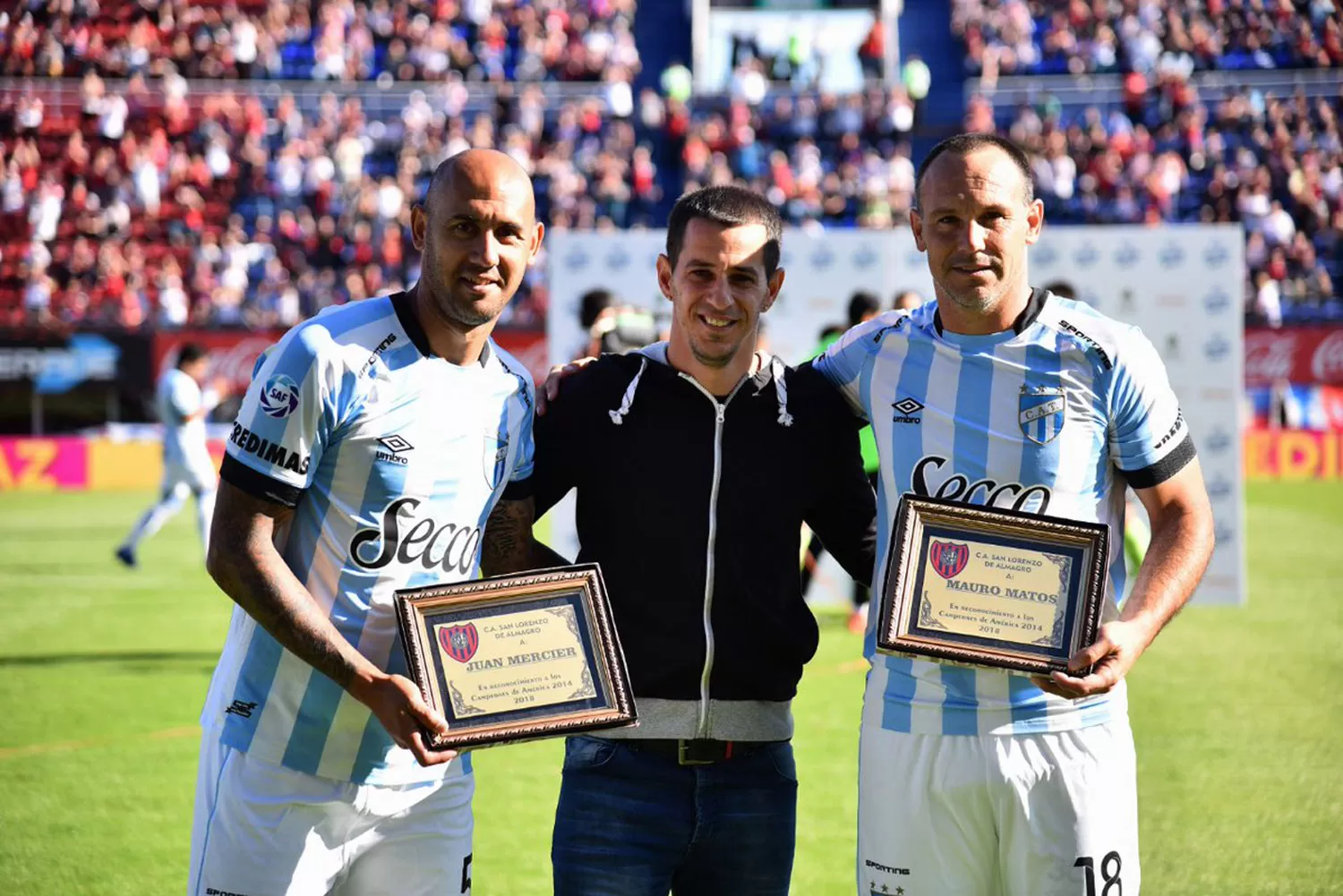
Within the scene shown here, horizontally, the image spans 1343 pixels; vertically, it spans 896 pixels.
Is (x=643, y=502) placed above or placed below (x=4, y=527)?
above

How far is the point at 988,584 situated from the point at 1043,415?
43 centimetres

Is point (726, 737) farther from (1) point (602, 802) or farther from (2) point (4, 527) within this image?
(2) point (4, 527)

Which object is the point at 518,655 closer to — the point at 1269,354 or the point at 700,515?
the point at 700,515

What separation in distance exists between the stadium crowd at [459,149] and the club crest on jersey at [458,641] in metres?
22.7

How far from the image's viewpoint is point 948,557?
3.22 metres

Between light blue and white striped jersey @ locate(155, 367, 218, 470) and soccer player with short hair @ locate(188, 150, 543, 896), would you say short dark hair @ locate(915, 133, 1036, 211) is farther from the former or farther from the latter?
light blue and white striped jersey @ locate(155, 367, 218, 470)

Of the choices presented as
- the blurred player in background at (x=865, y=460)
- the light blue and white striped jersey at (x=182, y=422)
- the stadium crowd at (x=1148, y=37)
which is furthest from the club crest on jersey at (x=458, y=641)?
the stadium crowd at (x=1148, y=37)

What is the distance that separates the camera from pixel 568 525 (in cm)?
1250

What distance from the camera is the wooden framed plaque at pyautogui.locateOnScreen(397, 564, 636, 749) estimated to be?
122 inches

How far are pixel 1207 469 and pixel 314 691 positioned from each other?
1027 cm

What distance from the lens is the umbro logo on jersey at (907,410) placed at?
11.3ft

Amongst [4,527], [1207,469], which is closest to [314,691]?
[1207,469]

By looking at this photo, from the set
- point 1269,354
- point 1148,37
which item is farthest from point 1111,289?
point 1148,37

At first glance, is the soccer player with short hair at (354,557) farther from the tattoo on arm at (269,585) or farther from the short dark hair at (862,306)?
the short dark hair at (862,306)
